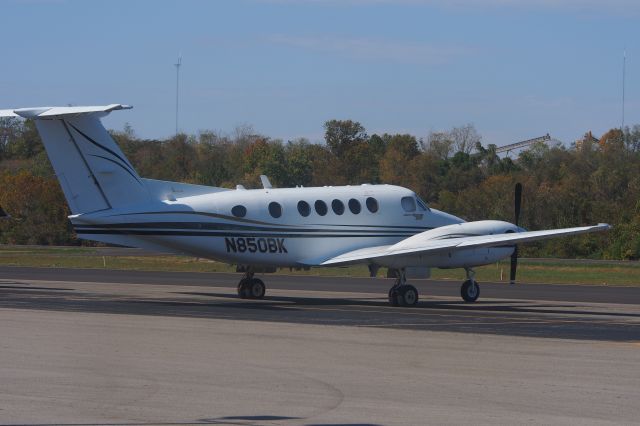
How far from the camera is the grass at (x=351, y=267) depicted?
4800cm

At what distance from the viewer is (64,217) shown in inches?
3246

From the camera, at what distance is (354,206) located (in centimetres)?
3130

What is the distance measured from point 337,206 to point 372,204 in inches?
42.3

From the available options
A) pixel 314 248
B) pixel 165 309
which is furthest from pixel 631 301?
pixel 165 309

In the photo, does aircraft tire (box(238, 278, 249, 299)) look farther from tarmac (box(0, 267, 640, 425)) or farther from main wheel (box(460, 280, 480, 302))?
main wheel (box(460, 280, 480, 302))

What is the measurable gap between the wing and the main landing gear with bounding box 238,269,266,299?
2.57 meters

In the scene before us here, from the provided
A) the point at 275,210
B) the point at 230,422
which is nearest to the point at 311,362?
the point at 230,422

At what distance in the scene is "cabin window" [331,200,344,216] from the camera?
3109 centimetres

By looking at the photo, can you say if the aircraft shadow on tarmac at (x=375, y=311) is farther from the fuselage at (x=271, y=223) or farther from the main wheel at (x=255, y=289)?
the fuselage at (x=271, y=223)

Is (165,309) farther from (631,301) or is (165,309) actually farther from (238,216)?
(631,301)

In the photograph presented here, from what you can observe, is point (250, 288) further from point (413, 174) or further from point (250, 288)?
point (413, 174)

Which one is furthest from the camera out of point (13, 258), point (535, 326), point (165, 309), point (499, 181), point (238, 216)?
point (499, 181)

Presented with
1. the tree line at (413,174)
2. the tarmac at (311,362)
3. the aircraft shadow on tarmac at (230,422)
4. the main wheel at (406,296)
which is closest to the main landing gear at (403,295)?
the main wheel at (406,296)

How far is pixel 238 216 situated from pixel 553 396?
16745 millimetres
